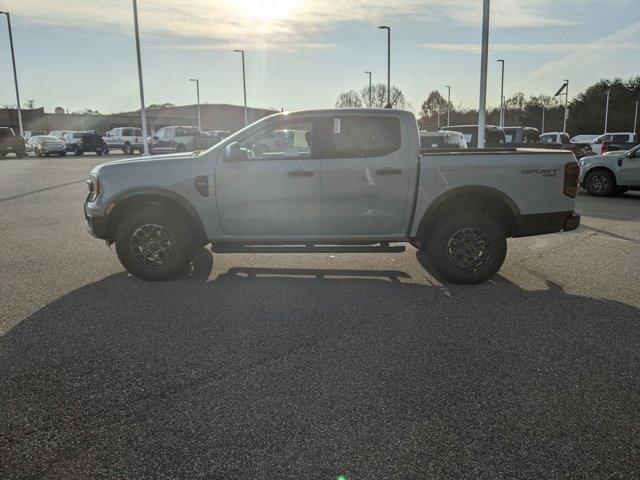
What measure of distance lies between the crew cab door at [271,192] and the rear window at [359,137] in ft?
0.69

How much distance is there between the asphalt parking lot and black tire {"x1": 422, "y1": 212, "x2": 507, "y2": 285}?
0.21 metres

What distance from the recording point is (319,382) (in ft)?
Answer: 12.1

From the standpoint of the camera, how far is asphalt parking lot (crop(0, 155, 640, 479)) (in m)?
2.85

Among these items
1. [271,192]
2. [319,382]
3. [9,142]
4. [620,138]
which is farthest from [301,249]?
[620,138]

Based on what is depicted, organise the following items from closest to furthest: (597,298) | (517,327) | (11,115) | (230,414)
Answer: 1. (230,414)
2. (517,327)
3. (597,298)
4. (11,115)

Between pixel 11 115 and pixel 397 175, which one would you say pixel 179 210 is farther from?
pixel 11 115

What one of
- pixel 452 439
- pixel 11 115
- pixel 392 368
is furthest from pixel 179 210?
pixel 11 115

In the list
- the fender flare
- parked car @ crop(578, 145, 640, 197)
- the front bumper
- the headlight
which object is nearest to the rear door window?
parked car @ crop(578, 145, 640, 197)

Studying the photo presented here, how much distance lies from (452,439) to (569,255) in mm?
5487

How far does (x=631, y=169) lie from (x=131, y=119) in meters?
86.7

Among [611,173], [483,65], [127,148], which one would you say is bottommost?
[611,173]

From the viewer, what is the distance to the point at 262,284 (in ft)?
20.5

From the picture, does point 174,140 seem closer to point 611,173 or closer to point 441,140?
point 441,140

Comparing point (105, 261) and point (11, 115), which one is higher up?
point (11, 115)
